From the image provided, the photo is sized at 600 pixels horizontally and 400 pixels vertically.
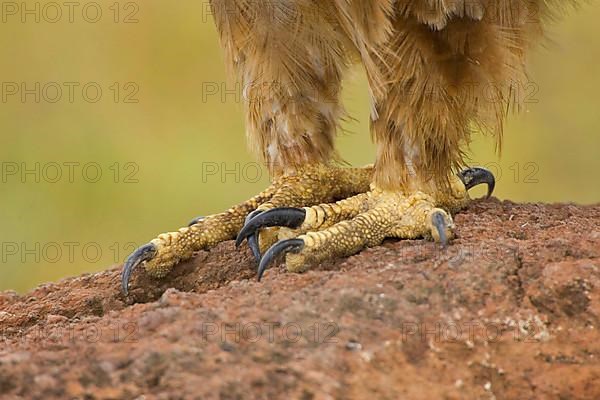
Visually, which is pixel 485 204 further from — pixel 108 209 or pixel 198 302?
pixel 108 209

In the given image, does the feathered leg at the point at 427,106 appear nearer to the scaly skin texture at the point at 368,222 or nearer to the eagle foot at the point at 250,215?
the scaly skin texture at the point at 368,222

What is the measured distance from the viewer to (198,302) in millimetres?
2098

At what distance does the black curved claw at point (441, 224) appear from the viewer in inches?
101

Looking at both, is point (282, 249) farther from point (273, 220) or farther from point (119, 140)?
point (119, 140)

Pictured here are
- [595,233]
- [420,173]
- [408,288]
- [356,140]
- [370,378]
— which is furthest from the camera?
[356,140]

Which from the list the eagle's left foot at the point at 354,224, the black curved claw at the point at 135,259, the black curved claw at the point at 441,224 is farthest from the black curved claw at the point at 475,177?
the black curved claw at the point at 135,259

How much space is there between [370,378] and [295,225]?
107 cm

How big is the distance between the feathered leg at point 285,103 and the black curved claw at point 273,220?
24 cm

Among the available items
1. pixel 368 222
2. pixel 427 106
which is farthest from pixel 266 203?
pixel 427 106

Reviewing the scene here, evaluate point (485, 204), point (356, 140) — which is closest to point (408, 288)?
point (485, 204)

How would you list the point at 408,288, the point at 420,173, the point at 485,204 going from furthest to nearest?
the point at 485,204 → the point at 420,173 → the point at 408,288

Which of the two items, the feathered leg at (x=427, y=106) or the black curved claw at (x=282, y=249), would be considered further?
the feathered leg at (x=427, y=106)

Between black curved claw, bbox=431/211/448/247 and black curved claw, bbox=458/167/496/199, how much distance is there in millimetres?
460

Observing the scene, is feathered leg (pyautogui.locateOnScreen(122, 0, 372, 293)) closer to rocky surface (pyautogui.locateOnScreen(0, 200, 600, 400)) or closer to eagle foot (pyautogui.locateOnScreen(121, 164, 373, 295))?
eagle foot (pyautogui.locateOnScreen(121, 164, 373, 295))
